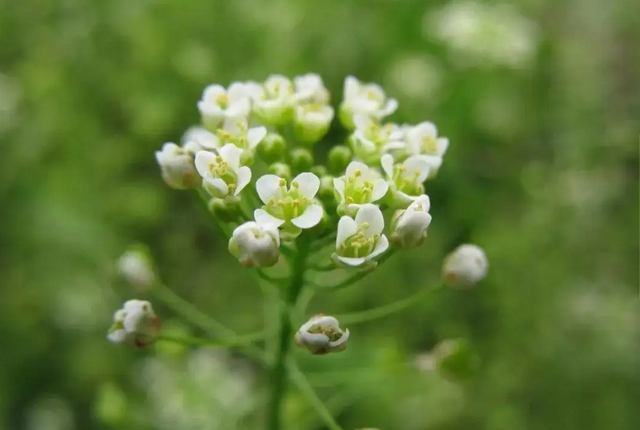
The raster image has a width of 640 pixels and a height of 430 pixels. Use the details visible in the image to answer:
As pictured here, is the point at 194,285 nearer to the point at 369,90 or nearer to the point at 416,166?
the point at 369,90

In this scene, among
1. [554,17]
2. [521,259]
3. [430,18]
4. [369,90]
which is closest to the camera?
[369,90]

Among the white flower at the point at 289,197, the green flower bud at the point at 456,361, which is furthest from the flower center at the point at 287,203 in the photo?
the green flower bud at the point at 456,361

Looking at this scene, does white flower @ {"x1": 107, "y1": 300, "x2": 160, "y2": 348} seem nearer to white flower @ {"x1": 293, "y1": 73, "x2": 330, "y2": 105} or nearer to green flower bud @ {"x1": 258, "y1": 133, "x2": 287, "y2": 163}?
green flower bud @ {"x1": 258, "y1": 133, "x2": 287, "y2": 163}

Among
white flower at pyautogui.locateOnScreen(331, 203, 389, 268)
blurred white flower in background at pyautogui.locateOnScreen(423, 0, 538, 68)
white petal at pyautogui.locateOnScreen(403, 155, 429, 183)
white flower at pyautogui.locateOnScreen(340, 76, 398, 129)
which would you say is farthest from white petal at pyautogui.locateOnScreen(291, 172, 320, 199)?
blurred white flower in background at pyautogui.locateOnScreen(423, 0, 538, 68)

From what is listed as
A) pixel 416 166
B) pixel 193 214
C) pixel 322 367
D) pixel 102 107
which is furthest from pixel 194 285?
pixel 416 166

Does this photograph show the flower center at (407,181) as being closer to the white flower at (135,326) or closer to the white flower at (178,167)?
the white flower at (178,167)

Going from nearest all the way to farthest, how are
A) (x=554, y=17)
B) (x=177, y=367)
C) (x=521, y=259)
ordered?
(x=177, y=367) < (x=521, y=259) < (x=554, y=17)

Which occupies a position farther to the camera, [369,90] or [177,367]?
[177,367]

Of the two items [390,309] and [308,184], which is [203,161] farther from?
[390,309]
